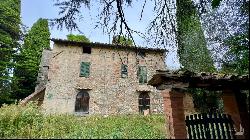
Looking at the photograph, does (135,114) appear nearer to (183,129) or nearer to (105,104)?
(105,104)

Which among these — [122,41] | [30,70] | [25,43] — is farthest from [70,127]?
[25,43]

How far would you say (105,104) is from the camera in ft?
72.7

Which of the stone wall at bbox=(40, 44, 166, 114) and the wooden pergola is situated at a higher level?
the stone wall at bbox=(40, 44, 166, 114)

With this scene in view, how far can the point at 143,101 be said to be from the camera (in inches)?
916

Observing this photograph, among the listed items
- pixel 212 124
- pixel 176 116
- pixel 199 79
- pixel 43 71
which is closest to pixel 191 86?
pixel 199 79

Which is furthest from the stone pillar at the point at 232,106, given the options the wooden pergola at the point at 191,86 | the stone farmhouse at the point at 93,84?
the stone farmhouse at the point at 93,84

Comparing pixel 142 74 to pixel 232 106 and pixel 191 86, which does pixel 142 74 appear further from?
pixel 191 86

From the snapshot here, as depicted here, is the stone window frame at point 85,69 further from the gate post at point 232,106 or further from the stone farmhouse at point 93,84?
the gate post at point 232,106

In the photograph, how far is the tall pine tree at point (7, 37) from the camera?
29.1 meters

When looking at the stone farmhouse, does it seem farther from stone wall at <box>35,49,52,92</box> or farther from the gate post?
the gate post

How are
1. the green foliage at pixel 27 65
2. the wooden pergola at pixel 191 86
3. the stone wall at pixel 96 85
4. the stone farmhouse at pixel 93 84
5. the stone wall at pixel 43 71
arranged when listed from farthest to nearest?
the green foliage at pixel 27 65 < the stone wall at pixel 43 71 < the stone farmhouse at pixel 93 84 < the stone wall at pixel 96 85 < the wooden pergola at pixel 191 86

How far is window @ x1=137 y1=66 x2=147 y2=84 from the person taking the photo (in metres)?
23.7

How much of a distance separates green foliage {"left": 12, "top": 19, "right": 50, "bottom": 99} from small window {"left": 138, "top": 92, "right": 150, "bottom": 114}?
1345 cm

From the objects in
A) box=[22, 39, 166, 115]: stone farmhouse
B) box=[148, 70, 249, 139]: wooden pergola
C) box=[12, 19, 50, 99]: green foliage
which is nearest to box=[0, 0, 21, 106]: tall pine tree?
box=[12, 19, 50, 99]: green foliage
